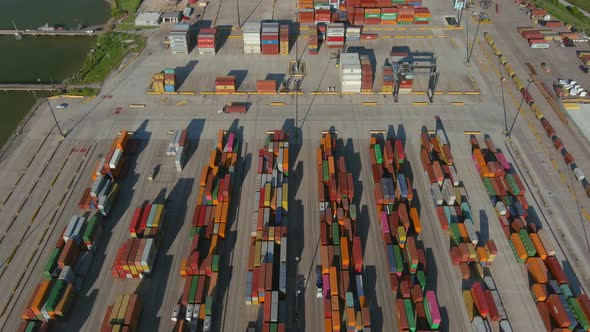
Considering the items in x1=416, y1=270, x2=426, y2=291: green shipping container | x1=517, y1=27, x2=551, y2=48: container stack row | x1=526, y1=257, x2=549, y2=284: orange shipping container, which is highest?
x1=517, y1=27, x2=551, y2=48: container stack row

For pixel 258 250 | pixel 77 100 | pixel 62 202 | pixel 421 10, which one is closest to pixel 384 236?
pixel 258 250

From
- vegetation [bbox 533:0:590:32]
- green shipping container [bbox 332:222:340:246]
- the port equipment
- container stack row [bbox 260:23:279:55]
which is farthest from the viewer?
vegetation [bbox 533:0:590:32]

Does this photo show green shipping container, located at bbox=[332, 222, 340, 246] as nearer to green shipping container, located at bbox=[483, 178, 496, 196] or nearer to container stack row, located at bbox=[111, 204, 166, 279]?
container stack row, located at bbox=[111, 204, 166, 279]

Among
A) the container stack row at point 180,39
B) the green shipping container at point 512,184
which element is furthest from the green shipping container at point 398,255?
the container stack row at point 180,39

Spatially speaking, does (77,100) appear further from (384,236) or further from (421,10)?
(421,10)

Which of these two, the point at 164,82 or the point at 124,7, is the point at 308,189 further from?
the point at 124,7

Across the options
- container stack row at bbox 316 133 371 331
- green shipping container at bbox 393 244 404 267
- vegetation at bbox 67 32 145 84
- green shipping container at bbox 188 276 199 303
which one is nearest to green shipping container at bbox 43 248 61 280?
green shipping container at bbox 188 276 199 303
